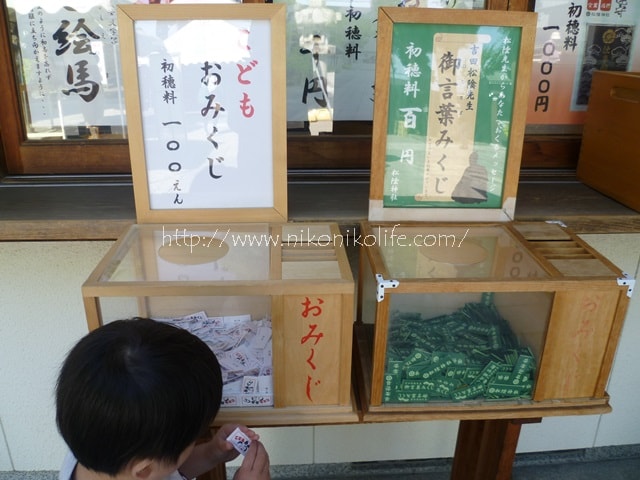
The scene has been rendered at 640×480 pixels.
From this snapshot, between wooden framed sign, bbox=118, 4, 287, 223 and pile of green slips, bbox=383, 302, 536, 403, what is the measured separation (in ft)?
1.48

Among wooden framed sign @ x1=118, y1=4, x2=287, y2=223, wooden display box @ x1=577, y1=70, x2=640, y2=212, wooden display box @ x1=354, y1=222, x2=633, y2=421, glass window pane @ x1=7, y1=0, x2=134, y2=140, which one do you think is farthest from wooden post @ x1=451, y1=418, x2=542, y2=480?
glass window pane @ x1=7, y1=0, x2=134, y2=140

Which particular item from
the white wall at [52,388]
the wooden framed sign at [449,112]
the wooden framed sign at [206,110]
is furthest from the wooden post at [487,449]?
the wooden framed sign at [206,110]

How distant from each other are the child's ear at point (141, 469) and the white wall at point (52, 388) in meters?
0.95

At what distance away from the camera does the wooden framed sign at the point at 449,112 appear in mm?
1253

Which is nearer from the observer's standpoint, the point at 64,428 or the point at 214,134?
the point at 64,428

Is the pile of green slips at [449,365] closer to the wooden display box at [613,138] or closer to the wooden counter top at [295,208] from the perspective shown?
the wooden counter top at [295,208]

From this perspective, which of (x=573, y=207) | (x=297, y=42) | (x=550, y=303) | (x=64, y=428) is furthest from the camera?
(x=297, y=42)

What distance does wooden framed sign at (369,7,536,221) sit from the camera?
4.11ft

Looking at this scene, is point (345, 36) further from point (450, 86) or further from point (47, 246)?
point (47, 246)

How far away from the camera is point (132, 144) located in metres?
1.27

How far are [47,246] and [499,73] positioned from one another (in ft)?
4.94

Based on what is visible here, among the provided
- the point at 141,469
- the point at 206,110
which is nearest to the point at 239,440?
the point at 141,469

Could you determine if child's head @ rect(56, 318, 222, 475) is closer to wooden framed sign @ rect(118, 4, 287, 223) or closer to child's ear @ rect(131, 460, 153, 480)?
child's ear @ rect(131, 460, 153, 480)

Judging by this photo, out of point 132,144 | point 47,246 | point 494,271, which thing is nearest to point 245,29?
point 132,144
